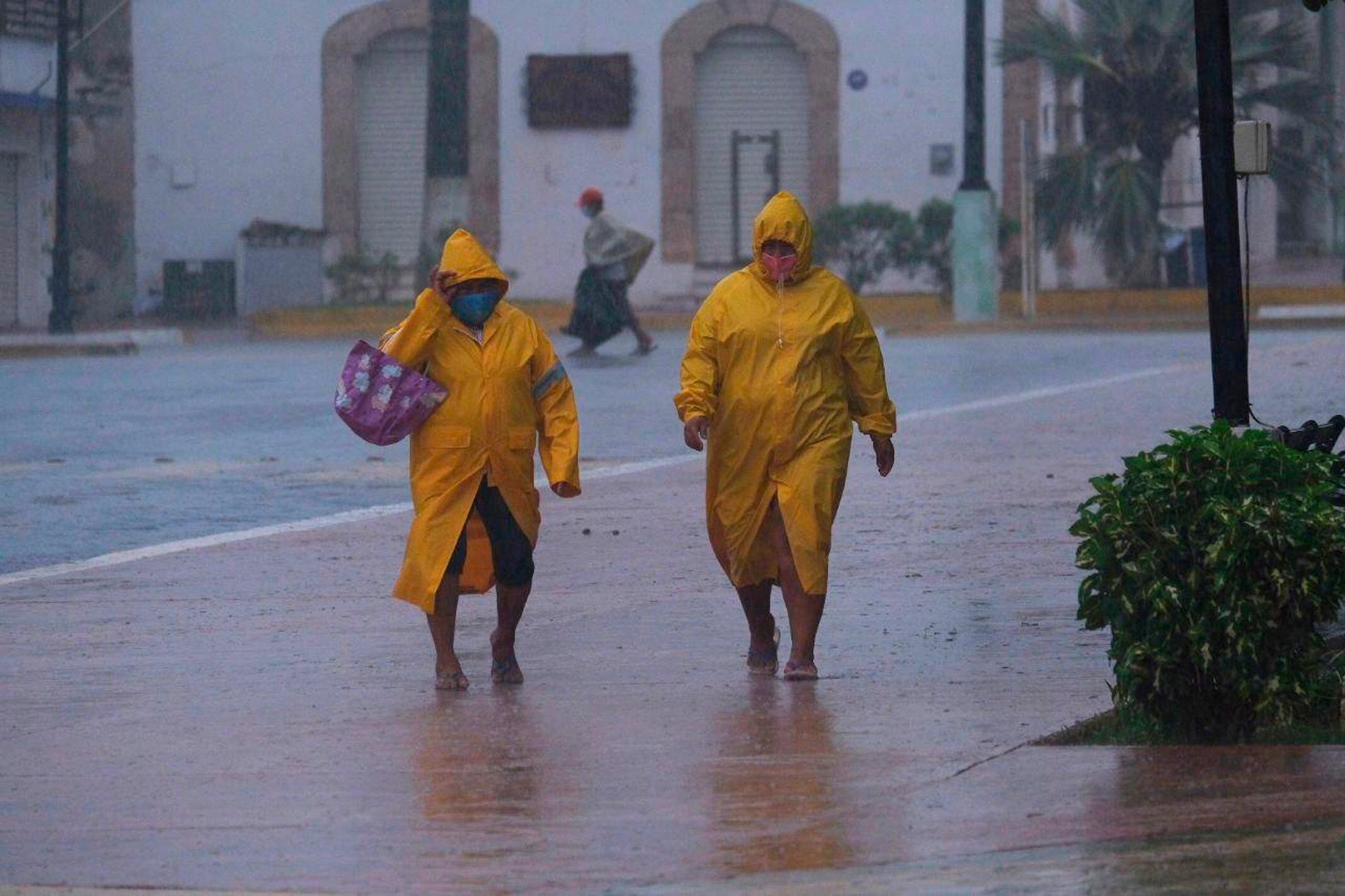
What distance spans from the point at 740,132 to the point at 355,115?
6.01 metres

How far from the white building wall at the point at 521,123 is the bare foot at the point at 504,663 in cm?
3045

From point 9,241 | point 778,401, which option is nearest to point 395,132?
point 9,241

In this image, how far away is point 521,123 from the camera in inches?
1559

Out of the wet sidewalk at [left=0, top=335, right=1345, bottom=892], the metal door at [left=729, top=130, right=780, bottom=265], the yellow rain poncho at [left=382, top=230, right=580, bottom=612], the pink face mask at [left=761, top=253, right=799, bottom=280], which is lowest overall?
the wet sidewalk at [left=0, top=335, right=1345, bottom=892]

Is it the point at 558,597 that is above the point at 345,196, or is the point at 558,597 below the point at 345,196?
below

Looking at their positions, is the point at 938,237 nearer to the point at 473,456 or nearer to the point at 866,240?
the point at 866,240

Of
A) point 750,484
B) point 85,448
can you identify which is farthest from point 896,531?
point 85,448

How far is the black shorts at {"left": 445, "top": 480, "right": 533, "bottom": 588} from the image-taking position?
8.11 meters

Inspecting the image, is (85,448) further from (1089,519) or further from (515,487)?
(1089,519)

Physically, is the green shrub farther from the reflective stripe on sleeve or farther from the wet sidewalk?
the reflective stripe on sleeve

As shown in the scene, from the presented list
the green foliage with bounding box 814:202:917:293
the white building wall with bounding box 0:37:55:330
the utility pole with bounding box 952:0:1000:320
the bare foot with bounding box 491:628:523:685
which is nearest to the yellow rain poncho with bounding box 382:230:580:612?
the bare foot with bounding box 491:628:523:685

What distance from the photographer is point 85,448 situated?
17.6 meters

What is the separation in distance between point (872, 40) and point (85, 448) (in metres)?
22.9

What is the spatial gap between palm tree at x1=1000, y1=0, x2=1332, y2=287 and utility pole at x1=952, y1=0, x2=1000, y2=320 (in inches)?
50.7
